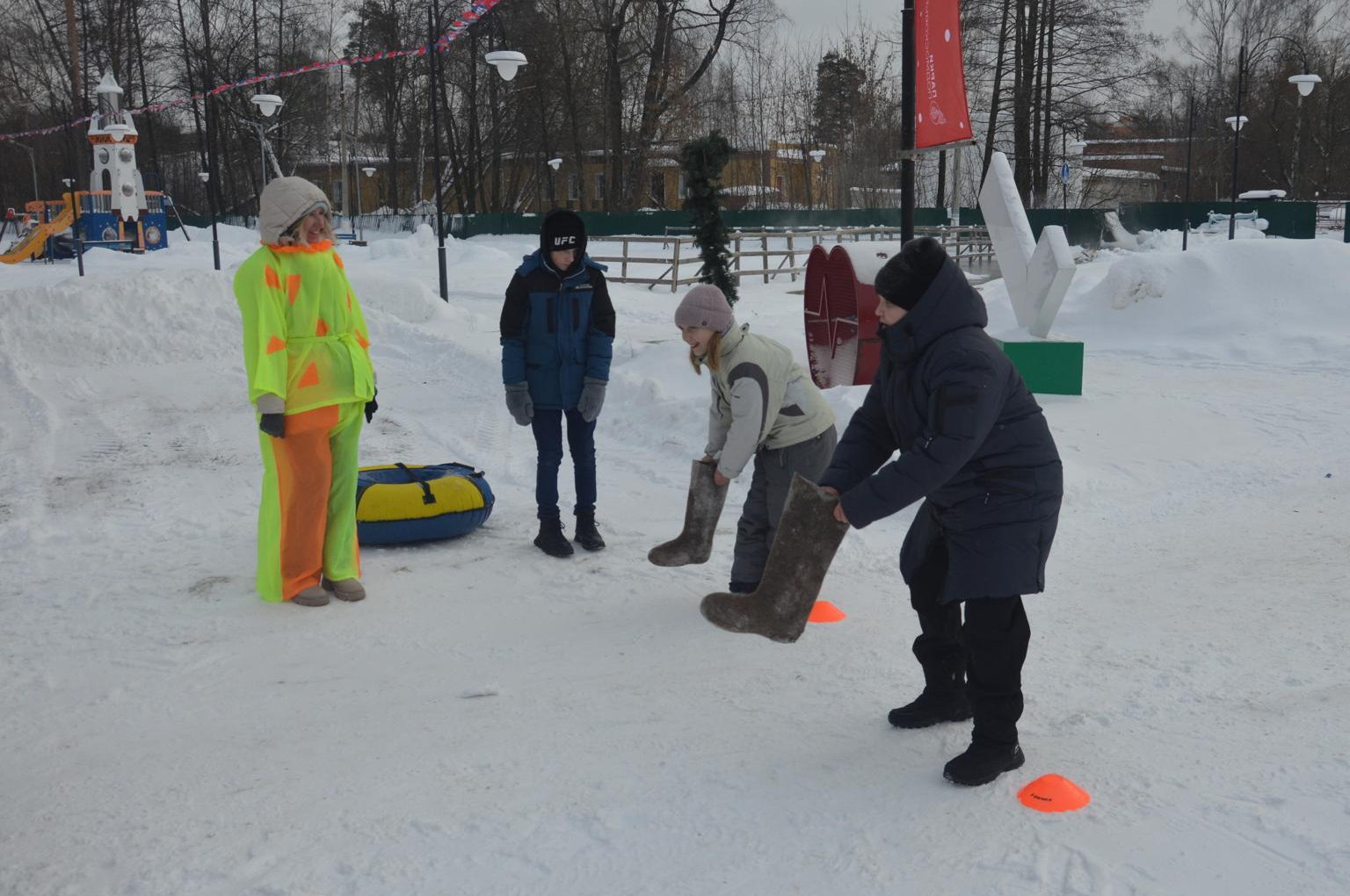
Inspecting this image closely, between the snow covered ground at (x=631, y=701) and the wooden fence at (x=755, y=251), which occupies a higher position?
A: the wooden fence at (x=755, y=251)

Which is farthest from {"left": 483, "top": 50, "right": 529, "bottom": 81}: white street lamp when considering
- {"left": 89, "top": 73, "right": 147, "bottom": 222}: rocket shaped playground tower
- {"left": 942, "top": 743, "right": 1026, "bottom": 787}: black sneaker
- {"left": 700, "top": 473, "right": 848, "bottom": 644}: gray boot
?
{"left": 89, "top": 73, "right": 147, "bottom": 222}: rocket shaped playground tower

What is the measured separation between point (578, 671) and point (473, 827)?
4.02 ft

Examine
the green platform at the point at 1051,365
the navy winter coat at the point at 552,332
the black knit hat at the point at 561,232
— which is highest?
the black knit hat at the point at 561,232

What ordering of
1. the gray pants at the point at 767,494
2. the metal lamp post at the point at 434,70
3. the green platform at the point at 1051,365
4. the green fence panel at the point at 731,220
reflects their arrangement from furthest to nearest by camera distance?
the green fence panel at the point at 731,220 < the metal lamp post at the point at 434,70 < the green platform at the point at 1051,365 < the gray pants at the point at 767,494

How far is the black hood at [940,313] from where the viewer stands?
313cm

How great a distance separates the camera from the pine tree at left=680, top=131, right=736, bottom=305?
12930 millimetres

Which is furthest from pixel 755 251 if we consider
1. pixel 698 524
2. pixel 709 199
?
pixel 698 524

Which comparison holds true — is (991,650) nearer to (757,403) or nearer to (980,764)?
(980,764)

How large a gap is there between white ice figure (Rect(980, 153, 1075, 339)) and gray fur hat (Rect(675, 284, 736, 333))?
21.6ft

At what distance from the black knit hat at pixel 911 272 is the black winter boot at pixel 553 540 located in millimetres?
2964

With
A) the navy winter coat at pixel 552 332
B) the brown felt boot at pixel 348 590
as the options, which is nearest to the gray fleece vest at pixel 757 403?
the navy winter coat at pixel 552 332

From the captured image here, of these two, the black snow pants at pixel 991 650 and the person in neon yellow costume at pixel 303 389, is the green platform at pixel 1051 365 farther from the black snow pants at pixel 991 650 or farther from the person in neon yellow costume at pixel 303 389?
the black snow pants at pixel 991 650

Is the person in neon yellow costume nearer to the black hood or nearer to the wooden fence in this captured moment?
the black hood

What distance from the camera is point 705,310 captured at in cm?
457
